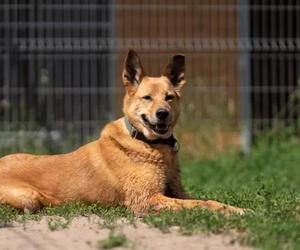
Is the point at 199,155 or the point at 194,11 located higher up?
the point at 194,11

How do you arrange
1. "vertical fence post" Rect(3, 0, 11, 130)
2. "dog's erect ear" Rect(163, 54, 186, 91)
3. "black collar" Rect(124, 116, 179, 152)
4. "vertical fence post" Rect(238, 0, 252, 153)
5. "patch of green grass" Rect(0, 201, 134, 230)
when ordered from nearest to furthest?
"patch of green grass" Rect(0, 201, 134, 230) → "black collar" Rect(124, 116, 179, 152) → "dog's erect ear" Rect(163, 54, 186, 91) → "vertical fence post" Rect(3, 0, 11, 130) → "vertical fence post" Rect(238, 0, 252, 153)

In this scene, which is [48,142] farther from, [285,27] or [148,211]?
[148,211]

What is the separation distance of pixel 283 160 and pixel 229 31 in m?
2.29

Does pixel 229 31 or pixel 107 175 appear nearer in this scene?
pixel 107 175

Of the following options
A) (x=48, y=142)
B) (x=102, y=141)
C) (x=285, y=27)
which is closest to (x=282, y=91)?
(x=285, y=27)

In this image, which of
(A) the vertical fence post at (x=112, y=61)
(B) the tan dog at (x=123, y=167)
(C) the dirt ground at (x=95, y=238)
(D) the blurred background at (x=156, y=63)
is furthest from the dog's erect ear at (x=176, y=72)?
(A) the vertical fence post at (x=112, y=61)

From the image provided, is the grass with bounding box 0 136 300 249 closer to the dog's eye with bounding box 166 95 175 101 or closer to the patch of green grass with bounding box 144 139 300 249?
the patch of green grass with bounding box 144 139 300 249

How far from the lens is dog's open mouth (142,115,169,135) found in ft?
27.4

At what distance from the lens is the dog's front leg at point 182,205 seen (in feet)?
25.4

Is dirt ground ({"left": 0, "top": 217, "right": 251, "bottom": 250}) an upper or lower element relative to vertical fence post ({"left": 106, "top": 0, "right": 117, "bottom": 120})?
lower

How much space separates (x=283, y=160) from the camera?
13055 millimetres

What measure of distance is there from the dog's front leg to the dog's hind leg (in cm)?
92

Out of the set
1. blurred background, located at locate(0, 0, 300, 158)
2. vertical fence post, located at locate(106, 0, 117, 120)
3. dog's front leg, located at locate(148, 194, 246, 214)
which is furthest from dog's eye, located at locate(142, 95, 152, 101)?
vertical fence post, located at locate(106, 0, 117, 120)

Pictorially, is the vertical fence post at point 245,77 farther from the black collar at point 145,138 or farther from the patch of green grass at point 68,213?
the patch of green grass at point 68,213
